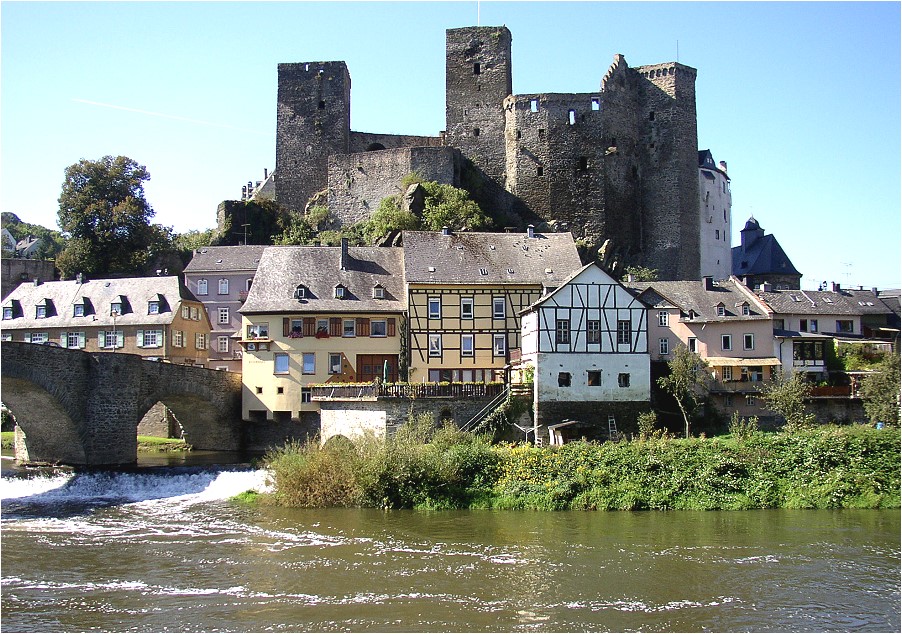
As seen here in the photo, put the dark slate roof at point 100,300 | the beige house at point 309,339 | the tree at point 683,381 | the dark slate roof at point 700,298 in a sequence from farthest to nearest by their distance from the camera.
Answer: the dark slate roof at point 100,300 → the dark slate roof at point 700,298 → the beige house at point 309,339 → the tree at point 683,381

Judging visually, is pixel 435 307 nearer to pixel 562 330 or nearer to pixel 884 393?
pixel 562 330

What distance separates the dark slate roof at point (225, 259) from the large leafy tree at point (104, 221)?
5362 mm

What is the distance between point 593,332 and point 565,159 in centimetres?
2673

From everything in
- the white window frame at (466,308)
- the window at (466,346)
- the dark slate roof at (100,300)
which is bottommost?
the window at (466,346)

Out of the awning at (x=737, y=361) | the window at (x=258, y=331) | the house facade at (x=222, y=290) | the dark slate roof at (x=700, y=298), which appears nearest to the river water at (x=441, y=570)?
the window at (x=258, y=331)

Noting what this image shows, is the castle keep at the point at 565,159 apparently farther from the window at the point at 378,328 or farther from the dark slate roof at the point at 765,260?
the window at the point at 378,328

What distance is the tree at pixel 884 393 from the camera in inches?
1391

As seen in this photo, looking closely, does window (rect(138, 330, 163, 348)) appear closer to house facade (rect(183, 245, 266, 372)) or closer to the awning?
house facade (rect(183, 245, 266, 372))

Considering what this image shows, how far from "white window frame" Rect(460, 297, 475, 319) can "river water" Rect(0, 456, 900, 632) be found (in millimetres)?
13117

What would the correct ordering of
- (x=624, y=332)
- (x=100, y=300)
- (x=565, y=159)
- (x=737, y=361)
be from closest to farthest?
(x=624, y=332)
(x=737, y=361)
(x=100, y=300)
(x=565, y=159)

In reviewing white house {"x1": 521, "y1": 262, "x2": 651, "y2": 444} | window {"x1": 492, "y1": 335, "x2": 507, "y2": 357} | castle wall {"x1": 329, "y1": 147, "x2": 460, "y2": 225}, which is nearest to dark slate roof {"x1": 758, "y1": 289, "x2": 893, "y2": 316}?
white house {"x1": 521, "y1": 262, "x2": 651, "y2": 444}

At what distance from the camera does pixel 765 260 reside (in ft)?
212

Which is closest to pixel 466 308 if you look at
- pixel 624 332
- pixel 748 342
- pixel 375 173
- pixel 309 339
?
pixel 309 339

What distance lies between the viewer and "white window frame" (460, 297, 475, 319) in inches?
1624
